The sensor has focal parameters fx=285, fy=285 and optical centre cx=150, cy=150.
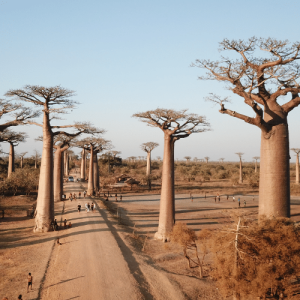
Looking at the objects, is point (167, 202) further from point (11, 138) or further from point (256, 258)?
point (11, 138)

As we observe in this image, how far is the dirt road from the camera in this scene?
7559mm

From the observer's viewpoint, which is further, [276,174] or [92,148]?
[92,148]

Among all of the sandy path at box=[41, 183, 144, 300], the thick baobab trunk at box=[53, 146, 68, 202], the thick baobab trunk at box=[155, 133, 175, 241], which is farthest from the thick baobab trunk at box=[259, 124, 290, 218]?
the thick baobab trunk at box=[53, 146, 68, 202]

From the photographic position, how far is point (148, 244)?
12914 mm

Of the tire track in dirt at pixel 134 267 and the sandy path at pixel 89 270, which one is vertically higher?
the sandy path at pixel 89 270

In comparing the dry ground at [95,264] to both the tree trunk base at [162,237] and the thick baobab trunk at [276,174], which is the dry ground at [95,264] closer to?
the tree trunk base at [162,237]

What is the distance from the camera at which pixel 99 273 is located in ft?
28.9

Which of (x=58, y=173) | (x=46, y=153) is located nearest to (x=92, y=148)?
(x=58, y=173)

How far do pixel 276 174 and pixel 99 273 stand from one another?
6.03 m

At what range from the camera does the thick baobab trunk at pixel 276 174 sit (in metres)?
7.80

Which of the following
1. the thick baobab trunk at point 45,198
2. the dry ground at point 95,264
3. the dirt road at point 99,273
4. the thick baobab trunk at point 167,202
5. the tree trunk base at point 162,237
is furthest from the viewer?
the thick baobab trunk at point 45,198

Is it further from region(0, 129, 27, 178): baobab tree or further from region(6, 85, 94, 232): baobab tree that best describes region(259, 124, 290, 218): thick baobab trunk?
region(0, 129, 27, 178): baobab tree

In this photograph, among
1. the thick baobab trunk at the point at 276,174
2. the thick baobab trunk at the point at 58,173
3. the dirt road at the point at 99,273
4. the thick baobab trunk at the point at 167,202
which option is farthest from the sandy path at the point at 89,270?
the thick baobab trunk at the point at 58,173

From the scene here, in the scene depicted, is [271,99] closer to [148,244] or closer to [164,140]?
[164,140]
